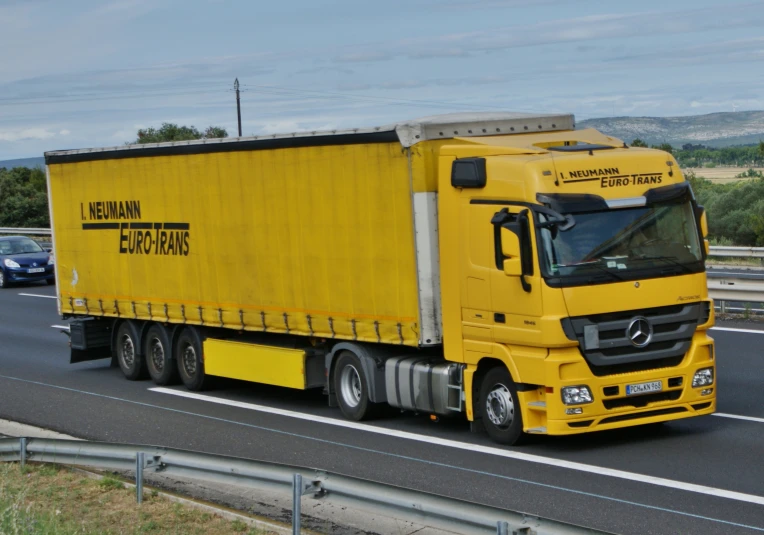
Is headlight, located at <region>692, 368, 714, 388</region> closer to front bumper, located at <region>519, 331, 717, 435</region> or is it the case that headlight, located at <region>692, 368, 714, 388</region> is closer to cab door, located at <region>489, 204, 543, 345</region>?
front bumper, located at <region>519, 331, 717, 435</region>

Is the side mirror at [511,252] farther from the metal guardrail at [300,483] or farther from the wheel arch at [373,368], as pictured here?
the metal guardrail at [300,483]

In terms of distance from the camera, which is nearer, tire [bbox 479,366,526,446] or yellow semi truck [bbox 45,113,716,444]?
yellow semi truck [bbox 45,113,716,444]

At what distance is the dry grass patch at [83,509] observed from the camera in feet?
28.5

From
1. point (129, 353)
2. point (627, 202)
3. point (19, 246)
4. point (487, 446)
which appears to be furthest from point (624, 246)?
point (19, 246)

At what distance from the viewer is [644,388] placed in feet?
37.2

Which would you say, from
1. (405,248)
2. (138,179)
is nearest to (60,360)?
(138,179)

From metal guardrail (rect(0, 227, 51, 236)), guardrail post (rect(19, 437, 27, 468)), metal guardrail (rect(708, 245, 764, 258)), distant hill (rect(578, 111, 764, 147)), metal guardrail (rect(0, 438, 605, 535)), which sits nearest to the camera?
metal guardrail (rect(0, 438, 605, 535))

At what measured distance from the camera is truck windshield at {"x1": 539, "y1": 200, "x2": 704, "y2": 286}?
1111 cm

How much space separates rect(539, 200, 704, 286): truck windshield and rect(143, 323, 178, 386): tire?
25.5 feet

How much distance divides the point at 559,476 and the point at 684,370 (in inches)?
76.6

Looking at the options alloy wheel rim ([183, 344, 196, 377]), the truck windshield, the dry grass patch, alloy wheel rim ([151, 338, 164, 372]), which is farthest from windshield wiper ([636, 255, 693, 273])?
alloy wheel rim ([151, 338, 164, 372])

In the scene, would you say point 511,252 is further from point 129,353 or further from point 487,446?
point 129,353

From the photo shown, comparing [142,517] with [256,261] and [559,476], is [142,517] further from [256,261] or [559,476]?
[256,261]

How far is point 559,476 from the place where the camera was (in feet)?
34.3
